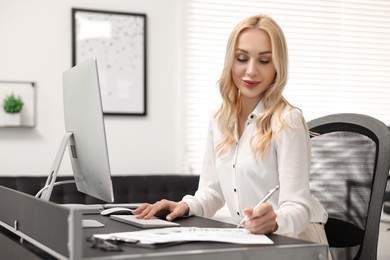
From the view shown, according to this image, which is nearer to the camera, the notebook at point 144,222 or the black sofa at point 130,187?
the notebook at point 144,222

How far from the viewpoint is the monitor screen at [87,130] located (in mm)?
1636

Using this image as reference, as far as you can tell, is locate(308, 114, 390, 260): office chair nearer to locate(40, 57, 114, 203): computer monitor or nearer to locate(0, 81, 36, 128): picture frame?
locate(40, 57, 114, 203): computer monitor

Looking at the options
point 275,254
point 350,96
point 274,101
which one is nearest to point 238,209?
point 274,101

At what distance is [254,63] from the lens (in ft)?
6.59

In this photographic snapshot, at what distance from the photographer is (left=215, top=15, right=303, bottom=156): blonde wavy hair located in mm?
1992

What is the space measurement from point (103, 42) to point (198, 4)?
0.77 m

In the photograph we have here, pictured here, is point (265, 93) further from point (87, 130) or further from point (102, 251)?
point (102, 251)

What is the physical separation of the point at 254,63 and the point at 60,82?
2.32 meters

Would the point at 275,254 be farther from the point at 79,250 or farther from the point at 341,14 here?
the point at 341,14

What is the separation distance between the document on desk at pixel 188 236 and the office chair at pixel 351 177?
0.64 metres

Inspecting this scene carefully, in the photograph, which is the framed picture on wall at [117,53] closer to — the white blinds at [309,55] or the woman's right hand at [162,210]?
the white blinds at [309,55]

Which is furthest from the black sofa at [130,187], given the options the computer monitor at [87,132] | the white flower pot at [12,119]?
the computer monitor at [87,132]

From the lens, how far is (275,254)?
1.40m

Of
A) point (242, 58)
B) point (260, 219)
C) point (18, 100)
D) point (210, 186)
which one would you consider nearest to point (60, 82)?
point (18, 100)
